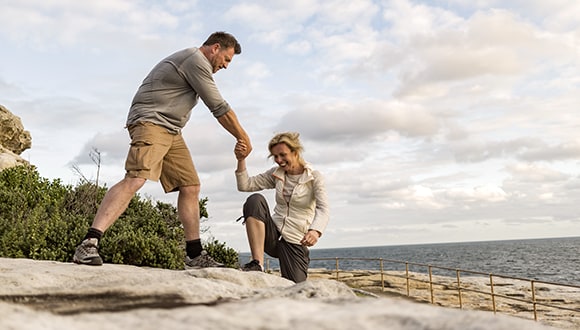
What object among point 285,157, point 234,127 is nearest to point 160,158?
point 234,127

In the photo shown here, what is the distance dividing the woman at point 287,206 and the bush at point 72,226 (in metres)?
2.69

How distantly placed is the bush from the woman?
8.84 ft

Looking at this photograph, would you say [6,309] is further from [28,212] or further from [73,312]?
[28,212]

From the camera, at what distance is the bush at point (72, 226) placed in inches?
320

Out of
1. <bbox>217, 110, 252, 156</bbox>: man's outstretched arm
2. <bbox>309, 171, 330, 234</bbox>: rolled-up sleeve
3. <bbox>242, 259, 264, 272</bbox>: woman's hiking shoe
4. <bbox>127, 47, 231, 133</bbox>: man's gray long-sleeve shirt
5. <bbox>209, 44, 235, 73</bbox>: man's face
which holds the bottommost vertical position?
<bbox>242, 259, 264, 272</bbox>: woman's hiking shoe

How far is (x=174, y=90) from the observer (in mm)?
5762

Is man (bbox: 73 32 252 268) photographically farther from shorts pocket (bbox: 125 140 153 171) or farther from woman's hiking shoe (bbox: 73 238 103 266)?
woman's hiking shoe (bbox: 73 238 103 266)

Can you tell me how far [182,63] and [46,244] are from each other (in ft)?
13.7

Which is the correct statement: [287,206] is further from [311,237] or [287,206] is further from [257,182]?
[311,237]

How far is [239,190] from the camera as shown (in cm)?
636

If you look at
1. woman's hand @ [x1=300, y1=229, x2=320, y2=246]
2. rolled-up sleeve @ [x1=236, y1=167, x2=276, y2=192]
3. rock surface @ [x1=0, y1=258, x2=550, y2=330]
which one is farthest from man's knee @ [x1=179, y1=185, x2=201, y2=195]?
rock surface @ [x1=0, y1=258, x2=550, y2=330]

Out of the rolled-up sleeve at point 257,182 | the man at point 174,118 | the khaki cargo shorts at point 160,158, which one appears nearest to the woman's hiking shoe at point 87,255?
the man at point 174,118

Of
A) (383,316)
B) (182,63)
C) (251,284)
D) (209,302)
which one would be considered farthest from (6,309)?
(182,63)

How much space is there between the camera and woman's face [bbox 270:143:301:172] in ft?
19.9
